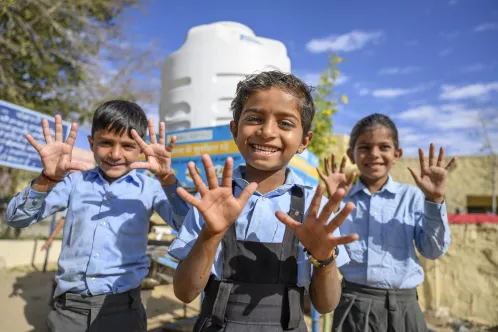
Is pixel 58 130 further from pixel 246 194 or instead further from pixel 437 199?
pixel 437 199

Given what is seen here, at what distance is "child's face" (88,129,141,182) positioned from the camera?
186cm

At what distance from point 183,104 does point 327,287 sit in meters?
3.95

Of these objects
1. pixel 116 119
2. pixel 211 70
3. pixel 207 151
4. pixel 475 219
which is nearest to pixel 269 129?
pixel 116 119

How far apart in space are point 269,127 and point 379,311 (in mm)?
1252

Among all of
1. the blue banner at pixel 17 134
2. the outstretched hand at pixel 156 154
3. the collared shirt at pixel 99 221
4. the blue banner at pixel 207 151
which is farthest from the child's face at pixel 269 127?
the blue banner at pixel 17 134

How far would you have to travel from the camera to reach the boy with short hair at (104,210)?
1653mm

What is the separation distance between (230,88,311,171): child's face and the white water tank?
3.19 m

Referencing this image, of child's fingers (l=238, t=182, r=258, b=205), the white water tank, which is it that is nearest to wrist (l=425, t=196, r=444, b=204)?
child's fingers (l=238, t=182, r=258, b=205)

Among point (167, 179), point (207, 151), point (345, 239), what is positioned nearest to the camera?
point (345, 239)

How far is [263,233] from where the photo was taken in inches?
51.3

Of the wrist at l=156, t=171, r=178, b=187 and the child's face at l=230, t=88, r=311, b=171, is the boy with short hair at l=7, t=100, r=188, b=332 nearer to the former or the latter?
the wrist at l=156, t=171, r=178, b=187

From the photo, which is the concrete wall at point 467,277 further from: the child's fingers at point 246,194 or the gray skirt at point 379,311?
the child's fingers at point 246,194

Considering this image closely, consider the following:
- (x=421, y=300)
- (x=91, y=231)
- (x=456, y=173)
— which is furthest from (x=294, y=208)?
(x=456, y=173)

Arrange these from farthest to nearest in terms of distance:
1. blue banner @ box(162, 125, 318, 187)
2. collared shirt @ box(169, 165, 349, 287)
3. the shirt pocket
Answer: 1. blue banner @ box(162, 125, 318, 187)
2. the shirt pocket
3. collared shirt @ box(169, 165, 349, 287)
